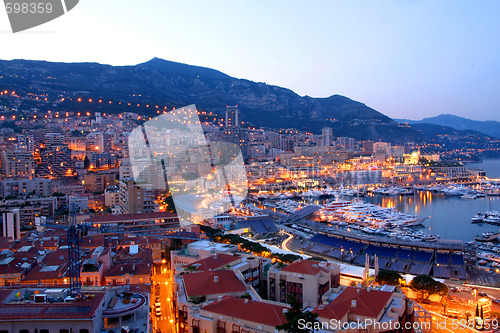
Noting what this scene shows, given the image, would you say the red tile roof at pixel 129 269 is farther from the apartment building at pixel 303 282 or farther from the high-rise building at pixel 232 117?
the high-rise building at pixel 232 117

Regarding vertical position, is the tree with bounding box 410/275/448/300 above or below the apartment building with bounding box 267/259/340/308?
below

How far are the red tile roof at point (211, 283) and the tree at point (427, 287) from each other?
2906 millimetres

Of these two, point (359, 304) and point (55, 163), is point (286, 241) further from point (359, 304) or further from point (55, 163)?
point (55, 163)

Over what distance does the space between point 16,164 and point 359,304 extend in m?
17.3

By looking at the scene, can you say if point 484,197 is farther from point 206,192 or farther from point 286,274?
point 286,274

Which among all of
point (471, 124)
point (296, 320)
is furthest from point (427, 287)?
point (471, 124)

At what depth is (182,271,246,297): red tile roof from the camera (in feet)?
14.8

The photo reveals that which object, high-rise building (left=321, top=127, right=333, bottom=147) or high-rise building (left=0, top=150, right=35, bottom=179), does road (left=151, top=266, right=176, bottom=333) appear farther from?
high-rise building (left=321, top=127, right=333, bottom=147)

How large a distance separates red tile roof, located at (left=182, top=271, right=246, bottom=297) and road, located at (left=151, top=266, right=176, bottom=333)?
0.62 metres

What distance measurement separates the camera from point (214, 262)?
18.1 feet

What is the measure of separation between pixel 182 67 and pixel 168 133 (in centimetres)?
3870

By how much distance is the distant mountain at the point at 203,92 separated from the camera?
37.1m

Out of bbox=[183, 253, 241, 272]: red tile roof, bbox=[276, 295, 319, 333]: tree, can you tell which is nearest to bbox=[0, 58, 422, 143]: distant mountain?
bbox=[183, 253, 241, 272]: red tile roof

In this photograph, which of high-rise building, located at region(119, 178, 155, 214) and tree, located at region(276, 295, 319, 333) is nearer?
tree, located at region(276, 295, 319, 333)
